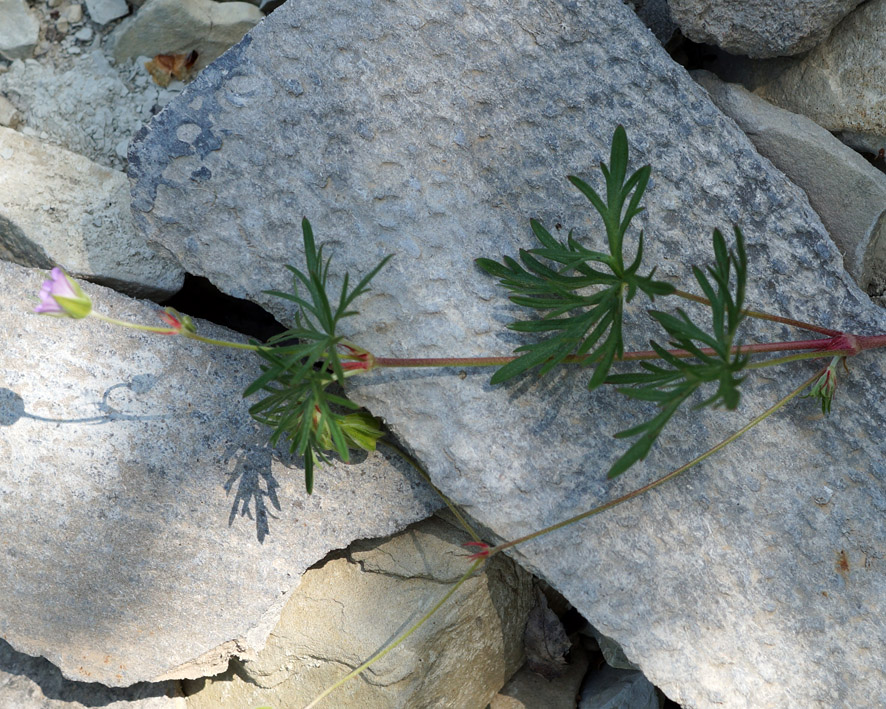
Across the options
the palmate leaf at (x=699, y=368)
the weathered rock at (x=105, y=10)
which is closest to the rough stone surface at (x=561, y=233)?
the palmate leaf at (x=699, y=368)

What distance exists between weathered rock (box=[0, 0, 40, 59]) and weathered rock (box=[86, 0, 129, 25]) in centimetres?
20

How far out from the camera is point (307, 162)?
2.24 meters

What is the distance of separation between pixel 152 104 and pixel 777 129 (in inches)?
81.3

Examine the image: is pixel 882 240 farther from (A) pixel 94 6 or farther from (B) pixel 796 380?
(A) pixel 94 6

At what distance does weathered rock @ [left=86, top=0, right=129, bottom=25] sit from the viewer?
2930 millimetres

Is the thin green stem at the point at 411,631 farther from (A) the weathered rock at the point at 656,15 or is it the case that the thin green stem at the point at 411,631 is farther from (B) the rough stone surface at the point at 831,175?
(A) the weathered rock at the point at 656,15

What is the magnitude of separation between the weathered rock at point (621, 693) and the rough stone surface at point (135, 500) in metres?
1.05

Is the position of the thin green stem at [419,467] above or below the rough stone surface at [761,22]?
below

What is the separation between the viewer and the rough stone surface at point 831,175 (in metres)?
2.39

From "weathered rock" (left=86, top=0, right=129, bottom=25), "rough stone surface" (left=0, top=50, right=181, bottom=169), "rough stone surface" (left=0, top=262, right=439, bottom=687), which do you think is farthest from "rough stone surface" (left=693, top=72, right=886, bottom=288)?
"weathered rock" (left=86, top=0, right=129, bottom=25)

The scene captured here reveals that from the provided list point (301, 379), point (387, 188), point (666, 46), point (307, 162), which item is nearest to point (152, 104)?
point (307, 162)

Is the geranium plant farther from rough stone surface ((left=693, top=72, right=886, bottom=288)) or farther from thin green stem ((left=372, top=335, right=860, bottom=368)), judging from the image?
rough stone surface ((left=693, top=72, right=886, bottom=288))

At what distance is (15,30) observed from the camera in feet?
9.35

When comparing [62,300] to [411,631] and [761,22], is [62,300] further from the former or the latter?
[761,22]
